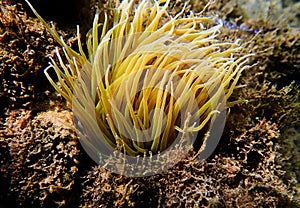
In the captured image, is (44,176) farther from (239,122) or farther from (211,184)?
(239,122)

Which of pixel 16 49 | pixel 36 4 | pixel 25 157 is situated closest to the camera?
pixel 25 157

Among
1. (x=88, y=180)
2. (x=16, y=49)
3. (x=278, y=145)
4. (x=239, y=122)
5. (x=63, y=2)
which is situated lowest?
(x=278, y=145)

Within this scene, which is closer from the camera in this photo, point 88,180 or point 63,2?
point 88,180

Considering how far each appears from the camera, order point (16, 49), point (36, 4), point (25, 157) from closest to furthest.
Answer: point (25, 157)
point (16, 49)
point (36, 4)

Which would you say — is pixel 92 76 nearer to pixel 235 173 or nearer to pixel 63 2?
pixel 63 2

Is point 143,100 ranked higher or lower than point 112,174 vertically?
higher

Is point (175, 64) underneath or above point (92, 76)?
underneath

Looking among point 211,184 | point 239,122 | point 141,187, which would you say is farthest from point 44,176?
point 239,122
